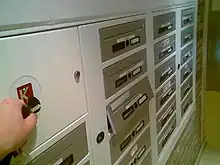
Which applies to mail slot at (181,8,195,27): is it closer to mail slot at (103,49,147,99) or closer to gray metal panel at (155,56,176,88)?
gray metal panel at (155,56,176,88)

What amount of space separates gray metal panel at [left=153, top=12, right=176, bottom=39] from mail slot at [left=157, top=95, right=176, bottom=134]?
0.42 metres

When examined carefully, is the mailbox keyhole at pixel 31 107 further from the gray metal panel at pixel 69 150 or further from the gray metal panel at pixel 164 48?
the gray metal panel at pixel 164 48

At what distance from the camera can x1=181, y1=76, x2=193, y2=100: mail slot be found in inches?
76.6

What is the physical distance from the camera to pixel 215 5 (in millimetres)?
2475

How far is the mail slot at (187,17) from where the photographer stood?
179cm

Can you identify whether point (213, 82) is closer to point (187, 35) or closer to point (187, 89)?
point (187, 89)

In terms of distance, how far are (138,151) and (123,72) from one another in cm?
39

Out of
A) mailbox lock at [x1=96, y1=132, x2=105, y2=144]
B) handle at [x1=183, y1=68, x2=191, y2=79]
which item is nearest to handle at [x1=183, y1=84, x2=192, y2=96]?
handle at [x1=183, y1=68, x2=191, y2=79]

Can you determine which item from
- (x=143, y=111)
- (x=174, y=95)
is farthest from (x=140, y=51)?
(x=174, y=95)

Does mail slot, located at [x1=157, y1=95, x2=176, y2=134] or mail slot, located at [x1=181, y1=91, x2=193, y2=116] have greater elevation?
mail slot, located at [x1=157, y1=95, x2=176, y2=134]

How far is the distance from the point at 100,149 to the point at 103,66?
267 mm

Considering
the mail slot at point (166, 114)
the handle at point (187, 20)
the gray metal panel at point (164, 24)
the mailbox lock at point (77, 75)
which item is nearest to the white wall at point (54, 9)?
the mailbox lock at point (77, 75)

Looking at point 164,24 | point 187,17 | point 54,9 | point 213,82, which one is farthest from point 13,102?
point 213,82

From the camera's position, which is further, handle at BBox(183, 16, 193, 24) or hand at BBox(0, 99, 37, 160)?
handle at BBox(183, 16, 193, 24)
